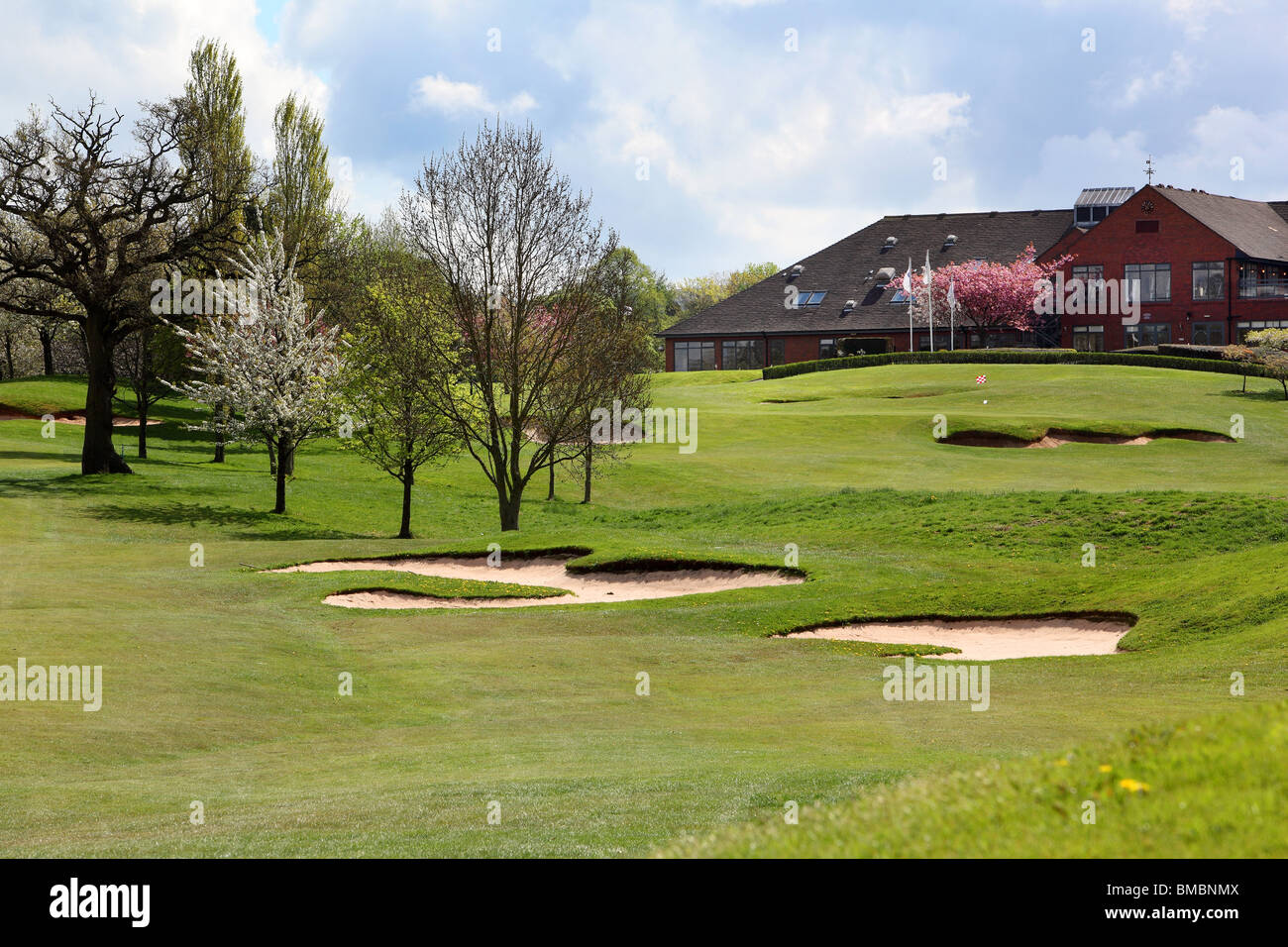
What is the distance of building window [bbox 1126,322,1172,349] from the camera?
92750 mm

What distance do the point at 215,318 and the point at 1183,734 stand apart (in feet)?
169

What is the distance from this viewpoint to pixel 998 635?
24062 millimetres

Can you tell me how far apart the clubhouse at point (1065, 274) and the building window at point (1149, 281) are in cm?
8

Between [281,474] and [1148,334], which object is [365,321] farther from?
[1148,334]

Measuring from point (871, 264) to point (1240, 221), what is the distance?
96.7 ft

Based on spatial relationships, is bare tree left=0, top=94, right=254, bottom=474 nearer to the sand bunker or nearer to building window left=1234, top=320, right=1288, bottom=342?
the sand bunker

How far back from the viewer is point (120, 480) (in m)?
47.8

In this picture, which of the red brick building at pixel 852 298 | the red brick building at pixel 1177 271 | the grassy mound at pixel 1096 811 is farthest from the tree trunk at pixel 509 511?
the red brick building at pixel 1177 271

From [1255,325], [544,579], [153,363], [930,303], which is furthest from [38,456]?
[1255,325]

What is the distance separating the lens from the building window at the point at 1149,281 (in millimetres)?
92375

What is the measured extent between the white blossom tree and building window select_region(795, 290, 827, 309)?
59052mm

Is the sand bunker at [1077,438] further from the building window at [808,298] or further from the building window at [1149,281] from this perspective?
the building window at [808,298]
